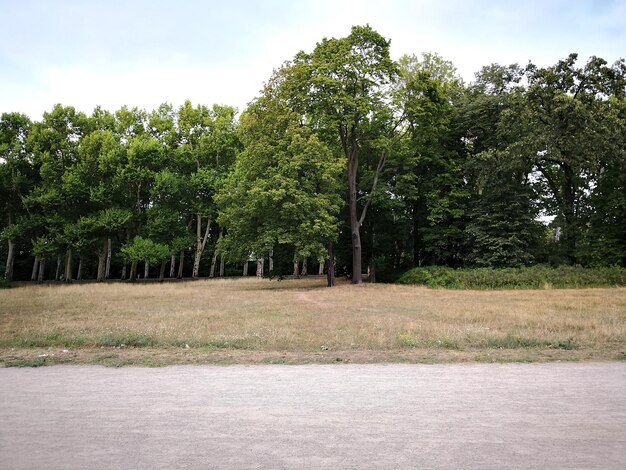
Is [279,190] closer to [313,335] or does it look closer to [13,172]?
[313,335]

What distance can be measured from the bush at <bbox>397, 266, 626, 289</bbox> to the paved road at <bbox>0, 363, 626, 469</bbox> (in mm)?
23038

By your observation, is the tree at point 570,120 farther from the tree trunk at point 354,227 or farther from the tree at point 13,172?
the tree at point 13,172

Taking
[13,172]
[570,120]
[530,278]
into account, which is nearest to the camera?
[530,278]

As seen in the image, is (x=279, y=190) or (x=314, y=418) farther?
(x=279, y=190)

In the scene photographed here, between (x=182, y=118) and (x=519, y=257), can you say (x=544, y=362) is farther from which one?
(x=182, y=118)

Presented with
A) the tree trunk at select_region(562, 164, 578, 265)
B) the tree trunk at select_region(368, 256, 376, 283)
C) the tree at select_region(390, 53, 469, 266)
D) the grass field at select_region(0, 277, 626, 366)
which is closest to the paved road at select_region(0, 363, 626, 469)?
the grass field at select_region(0, 277, 626, 366)

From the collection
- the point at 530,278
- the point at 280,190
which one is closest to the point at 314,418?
the point at 280,190

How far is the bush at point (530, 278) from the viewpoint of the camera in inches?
1075

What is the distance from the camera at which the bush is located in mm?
27297

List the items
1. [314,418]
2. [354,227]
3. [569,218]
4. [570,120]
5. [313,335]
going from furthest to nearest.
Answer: [569,218]
[354,227]
[570,120]
[313,335]
[314,418]

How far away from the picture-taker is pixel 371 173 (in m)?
35.8

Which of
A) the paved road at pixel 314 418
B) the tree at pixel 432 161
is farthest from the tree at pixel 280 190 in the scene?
the paved road at pixel 314 418

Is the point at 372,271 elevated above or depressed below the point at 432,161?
below

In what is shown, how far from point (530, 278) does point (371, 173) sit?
14.7 m
